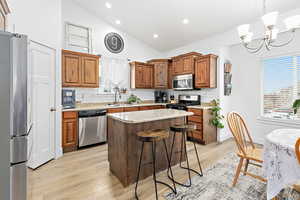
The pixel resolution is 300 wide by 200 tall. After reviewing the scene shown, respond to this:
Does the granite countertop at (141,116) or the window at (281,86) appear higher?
the window at (281,86)

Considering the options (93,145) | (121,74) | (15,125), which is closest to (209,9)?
(121,74)

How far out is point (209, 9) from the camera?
10.6 ft

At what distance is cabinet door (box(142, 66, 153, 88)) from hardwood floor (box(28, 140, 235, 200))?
2642 mm

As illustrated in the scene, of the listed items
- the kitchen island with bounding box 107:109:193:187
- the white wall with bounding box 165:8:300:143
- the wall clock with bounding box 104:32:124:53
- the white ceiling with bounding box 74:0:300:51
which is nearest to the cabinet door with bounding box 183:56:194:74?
the white wall with bounding box 165:8:300:143

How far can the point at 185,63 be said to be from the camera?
14.6 feet

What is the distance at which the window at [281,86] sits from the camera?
131 inches

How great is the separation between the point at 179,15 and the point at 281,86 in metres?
2.91

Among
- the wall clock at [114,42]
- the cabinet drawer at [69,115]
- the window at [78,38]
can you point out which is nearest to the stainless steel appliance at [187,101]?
the wall clock at [114,42]

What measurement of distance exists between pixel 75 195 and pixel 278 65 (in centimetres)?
476

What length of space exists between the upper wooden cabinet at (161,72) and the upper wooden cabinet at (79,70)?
1.95m

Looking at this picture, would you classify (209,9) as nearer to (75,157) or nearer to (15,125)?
(15,125)

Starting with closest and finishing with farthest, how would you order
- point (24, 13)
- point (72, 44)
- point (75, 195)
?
point (75, 195) < point (24, 13) < point (72, 44)

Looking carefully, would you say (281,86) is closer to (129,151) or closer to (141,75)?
(141,75)

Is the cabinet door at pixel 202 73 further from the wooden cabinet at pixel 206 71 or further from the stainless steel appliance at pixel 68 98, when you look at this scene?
the stainless steel appliance at pixel 68 98
